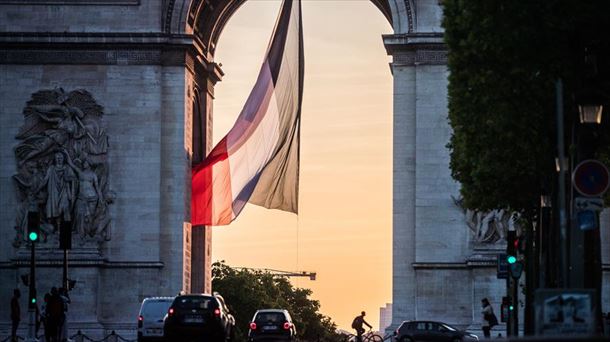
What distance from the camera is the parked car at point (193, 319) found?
58719 mm

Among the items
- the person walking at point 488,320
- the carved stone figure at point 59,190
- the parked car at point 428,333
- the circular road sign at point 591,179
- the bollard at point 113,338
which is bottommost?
the bollard at point 113,338

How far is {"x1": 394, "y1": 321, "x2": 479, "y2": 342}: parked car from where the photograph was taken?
6919 cm

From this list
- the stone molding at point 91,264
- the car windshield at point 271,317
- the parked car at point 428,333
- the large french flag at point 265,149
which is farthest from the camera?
the large french flag at point 265,149

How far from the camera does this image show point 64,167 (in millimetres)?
74438

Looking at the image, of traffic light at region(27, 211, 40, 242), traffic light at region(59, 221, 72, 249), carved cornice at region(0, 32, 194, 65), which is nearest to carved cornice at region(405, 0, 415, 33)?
carved cornice at region(0, 32, 194, 65)

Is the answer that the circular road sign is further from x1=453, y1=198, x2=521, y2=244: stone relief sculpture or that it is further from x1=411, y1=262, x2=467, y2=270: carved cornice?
x1=453, y1=198, x2=521, y2=244: stone relief sculpture

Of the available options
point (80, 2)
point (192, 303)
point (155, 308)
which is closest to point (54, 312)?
point (155, 308)

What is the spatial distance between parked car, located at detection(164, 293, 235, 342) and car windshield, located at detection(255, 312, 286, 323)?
11652 mm

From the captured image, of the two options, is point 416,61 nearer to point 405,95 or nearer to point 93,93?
point 405,95

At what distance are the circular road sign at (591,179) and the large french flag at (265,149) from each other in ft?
136

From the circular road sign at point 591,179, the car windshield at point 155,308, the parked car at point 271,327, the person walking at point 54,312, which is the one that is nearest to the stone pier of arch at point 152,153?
the parked car at point 271,327

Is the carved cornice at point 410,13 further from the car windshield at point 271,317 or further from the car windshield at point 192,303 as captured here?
the car windshield at point 192,303

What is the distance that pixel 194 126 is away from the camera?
269ft

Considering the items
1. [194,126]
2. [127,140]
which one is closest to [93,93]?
[127,140]
